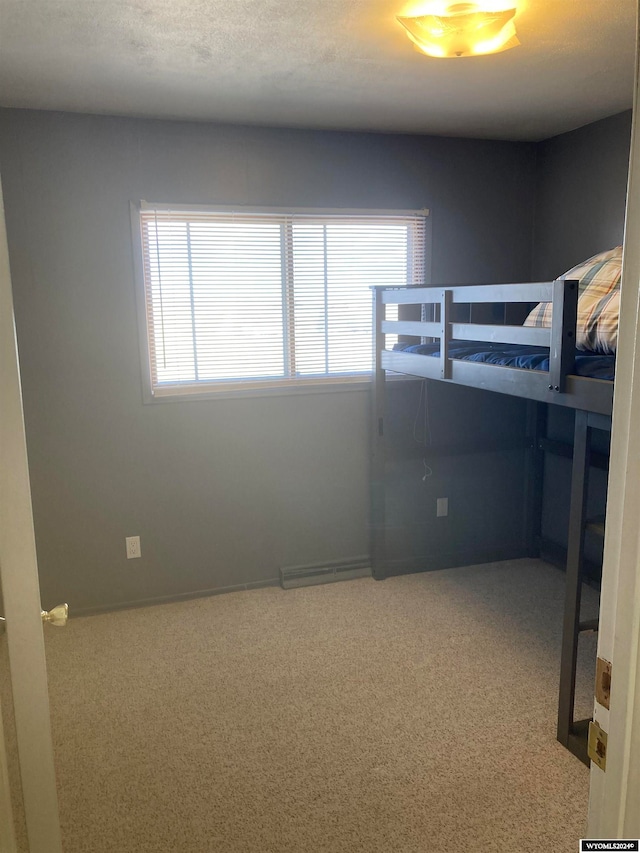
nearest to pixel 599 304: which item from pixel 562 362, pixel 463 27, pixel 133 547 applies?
pixel 562 362

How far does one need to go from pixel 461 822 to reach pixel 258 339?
7.97 ft

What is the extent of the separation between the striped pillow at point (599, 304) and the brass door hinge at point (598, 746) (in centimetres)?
148

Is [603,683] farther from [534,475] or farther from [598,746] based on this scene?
[534,475]

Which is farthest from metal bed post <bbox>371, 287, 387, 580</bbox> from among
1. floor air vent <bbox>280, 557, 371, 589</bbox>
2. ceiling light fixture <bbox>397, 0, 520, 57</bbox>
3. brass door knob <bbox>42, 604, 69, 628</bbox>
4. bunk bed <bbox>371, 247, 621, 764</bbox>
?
brass door knob <bbox>42, 604, 69, 628</bbox>

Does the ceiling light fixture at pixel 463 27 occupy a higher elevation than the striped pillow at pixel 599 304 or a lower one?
higher

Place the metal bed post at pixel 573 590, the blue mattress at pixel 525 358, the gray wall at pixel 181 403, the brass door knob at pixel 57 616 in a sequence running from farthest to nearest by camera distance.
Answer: the gray wall at pixel 181 403 < the metal bed post at pixel 573 590 < the blue mattress at pixel 525 358 < the brass door knob at pixel 57 616

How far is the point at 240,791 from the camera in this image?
2182 mm

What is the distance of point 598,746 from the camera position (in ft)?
2.65

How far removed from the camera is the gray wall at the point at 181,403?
318cm

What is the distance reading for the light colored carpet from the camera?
2.03 metres

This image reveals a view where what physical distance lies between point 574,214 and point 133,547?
3.01 metres

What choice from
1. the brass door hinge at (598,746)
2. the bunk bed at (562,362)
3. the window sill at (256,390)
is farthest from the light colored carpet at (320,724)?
the brass door hinge at (598,746)

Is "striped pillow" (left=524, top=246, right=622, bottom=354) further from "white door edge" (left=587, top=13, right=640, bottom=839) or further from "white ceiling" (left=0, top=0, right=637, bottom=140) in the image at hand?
"white door edge" (left=587, top=13, right=640, bottom=839)

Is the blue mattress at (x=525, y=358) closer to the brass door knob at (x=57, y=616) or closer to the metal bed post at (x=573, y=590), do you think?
the metal bed post at (x=573, y=590)
